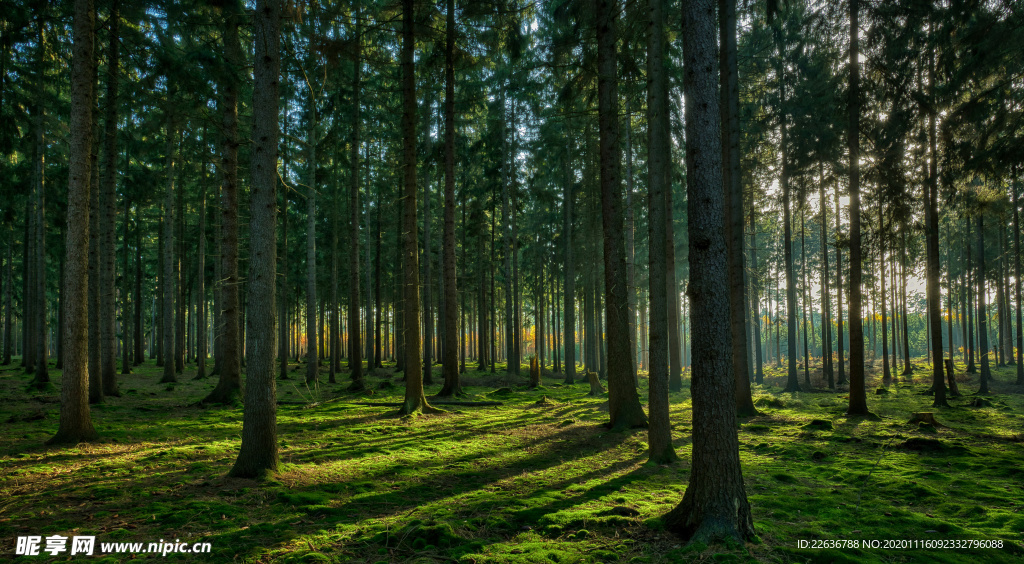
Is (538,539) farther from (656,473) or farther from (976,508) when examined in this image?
(976,508)

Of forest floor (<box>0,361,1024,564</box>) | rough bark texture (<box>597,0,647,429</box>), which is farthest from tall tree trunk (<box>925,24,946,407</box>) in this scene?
rough bark texture (<box>597,0,647,429</box>)

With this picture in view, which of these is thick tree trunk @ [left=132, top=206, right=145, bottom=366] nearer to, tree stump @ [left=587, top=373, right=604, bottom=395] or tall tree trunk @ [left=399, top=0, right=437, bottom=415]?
tall tree trunk @ [left=399, top=0, right=437, bottom=415]

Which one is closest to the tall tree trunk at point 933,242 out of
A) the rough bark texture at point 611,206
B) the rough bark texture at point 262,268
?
the rough bark texture at point 611,206

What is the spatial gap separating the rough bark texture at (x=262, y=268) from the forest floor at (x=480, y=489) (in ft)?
1.62

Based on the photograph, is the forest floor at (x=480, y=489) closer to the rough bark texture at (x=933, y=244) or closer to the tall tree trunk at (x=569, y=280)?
the rough bark texture at (x=933, y=244)

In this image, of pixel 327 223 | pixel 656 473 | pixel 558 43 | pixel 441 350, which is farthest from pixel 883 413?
pixel 327 223

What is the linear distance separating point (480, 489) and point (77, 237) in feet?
25.0

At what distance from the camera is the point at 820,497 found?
592cm

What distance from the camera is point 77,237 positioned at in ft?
24.5

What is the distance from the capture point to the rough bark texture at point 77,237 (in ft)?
24.3

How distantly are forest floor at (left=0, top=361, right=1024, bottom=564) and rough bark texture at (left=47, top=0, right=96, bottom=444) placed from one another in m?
0.53

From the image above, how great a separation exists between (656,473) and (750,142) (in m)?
16.4

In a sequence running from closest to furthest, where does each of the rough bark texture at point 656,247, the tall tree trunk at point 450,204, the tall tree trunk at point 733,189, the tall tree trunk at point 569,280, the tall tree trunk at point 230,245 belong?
1. the rough bark texture at point 656,247
2. the tall tree trunk at point 230,245
3. the tall tree trunk at point 733,189
4. the tall tree trunk at point 450,204
5. the tall tree trunk at point 569,280

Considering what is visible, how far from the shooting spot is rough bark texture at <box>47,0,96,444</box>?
739cm
